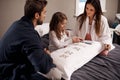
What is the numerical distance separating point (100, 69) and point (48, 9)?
161 cm

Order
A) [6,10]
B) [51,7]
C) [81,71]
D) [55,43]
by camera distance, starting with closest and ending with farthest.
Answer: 1. [81,71]
2. [55,43]
3. [6,10]
4. [51,7]

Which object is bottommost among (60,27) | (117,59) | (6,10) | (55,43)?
(117,59)

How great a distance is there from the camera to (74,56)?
1.62 metres

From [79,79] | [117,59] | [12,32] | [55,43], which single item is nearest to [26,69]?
[12,32]

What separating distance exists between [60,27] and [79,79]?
2.54 feet

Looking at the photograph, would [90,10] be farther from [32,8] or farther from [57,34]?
[32,8]

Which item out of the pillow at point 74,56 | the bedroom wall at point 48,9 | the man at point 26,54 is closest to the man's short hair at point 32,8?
the man at point 26,54

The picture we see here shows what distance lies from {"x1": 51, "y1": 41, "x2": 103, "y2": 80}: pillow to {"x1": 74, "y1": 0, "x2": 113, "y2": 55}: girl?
8.8 inches

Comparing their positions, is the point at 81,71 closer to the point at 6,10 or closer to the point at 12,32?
the point at 12,32

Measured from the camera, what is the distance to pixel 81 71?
163cm

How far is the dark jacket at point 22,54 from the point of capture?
1276 mm

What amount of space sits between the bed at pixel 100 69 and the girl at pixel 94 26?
0.12 m

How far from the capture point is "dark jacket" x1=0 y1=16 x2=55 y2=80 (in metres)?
1.28

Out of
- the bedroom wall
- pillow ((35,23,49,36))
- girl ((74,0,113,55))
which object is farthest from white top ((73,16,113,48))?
the bedroom wall
